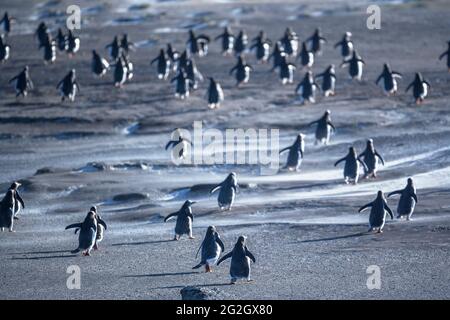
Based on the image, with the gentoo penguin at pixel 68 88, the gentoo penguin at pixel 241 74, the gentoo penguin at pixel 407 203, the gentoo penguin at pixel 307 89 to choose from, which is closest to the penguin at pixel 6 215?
the gentoo penguin at pixel 407 203

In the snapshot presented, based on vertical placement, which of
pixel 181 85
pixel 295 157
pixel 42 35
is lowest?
pixel 295 157

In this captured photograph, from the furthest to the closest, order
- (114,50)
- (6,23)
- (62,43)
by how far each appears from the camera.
Result: (6,23), (62,43), (114,50)

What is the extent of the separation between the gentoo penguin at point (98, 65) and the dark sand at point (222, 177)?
0.84 feet

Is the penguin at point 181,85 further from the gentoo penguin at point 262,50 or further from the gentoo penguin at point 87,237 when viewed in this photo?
the gentoo penguin at point 87,237

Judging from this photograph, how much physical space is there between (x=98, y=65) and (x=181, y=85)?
3336mm

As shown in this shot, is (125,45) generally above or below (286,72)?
above

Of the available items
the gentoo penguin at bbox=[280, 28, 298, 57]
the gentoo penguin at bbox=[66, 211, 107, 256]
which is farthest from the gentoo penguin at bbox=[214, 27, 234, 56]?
the gentoo penguin at bbox=[66, 211, 107, 256]

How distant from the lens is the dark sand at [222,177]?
41.2ft

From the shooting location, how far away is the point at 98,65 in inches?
1104

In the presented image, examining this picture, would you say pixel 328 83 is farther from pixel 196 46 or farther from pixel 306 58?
pixel 196 46

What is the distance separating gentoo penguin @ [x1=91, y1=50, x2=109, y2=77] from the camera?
1097 inches

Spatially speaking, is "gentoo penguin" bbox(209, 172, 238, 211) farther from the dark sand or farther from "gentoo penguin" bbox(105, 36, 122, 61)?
"gentoo penguin" bbox(105, 36, 122, 61)

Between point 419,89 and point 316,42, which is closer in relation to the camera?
point 419,89

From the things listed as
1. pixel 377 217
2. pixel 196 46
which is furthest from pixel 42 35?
pixel 377 217
